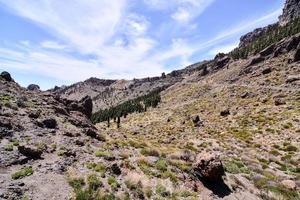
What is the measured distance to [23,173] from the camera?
18.3 meters

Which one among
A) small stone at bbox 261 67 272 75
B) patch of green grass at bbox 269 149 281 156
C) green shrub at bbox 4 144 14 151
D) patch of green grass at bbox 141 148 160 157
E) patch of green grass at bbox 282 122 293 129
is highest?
small stone at bbox 261 67 272 75

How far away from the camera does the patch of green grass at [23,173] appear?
17.8 m

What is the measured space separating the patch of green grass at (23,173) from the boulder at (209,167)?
13.1 metres

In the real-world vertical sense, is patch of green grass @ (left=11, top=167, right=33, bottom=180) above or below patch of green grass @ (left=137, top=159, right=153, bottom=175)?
above

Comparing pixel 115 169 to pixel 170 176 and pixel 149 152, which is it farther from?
pixel 149 152

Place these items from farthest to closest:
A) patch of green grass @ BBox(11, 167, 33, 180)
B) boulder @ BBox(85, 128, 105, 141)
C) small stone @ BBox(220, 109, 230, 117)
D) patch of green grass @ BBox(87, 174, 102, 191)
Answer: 1. small stone @ BBox(220, 109, 230, 117)
2. boulder @ BBox(85, 128, 105, 141)
3. patch of green grass @ BBox(87, 174, 102, 191)
4. patch of green grass @ BBox(11, 167, 33, 180)

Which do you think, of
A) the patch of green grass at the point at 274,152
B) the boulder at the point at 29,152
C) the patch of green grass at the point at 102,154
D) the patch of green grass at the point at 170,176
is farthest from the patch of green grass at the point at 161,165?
the patch of green grass at the point at 274,152

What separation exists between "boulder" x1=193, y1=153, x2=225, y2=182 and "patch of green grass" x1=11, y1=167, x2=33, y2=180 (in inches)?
516

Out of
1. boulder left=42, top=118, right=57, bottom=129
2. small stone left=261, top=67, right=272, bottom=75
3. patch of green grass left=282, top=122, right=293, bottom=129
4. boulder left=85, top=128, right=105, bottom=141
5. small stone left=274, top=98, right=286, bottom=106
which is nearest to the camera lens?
boulder left=42, top=118, right=57, bottom=129

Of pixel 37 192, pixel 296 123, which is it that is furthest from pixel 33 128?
pixel 296 123

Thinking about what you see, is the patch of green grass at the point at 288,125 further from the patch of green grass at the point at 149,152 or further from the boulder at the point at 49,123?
the boulder at the point at 49,123

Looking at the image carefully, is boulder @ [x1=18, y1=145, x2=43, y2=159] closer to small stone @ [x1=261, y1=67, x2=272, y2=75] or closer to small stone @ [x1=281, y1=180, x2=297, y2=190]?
small stone @ [x1=281, y1=180, x2=297, y2=190]

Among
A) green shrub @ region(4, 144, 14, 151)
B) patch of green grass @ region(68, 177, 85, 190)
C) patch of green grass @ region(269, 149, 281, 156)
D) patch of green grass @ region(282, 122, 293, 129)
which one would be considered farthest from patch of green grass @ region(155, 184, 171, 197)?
patch of green grass @ region(282, 122, 293, 129)

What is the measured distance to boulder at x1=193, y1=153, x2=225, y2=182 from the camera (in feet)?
73.7
